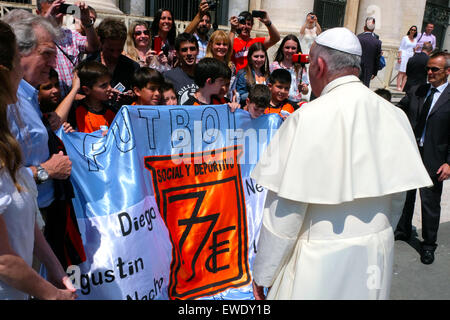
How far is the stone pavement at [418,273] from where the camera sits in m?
3.46

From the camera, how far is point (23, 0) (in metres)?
11.1

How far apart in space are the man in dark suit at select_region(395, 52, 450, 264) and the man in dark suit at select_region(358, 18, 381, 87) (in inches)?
188

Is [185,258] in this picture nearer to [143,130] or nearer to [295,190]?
[143,130]

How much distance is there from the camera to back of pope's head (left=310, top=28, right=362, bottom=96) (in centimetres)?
186

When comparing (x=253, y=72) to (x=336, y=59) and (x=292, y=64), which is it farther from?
(x=336, y=59)

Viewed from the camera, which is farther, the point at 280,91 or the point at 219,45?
the point at 219,45

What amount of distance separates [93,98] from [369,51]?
7100mm

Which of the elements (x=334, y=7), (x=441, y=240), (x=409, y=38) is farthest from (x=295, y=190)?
(x=334, y=7)

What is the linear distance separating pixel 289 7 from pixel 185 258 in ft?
36.4

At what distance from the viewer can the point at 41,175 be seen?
2.11 meters

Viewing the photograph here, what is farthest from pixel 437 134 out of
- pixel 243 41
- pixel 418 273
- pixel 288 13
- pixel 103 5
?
pixel 288 13

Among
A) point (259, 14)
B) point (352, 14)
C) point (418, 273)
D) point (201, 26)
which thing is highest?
point (352, 14)

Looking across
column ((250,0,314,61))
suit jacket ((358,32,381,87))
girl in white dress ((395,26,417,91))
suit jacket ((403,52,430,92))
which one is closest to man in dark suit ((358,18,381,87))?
suit jacket ((358,32,381,87))

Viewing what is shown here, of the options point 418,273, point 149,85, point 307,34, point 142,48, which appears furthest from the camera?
point 307,34
